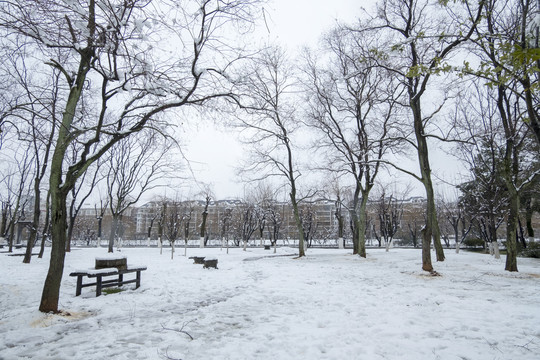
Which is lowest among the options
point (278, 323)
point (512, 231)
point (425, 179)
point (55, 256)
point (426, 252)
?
point (278, 323)

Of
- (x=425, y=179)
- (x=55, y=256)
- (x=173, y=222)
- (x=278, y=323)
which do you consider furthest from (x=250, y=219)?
(x=278, y=323)

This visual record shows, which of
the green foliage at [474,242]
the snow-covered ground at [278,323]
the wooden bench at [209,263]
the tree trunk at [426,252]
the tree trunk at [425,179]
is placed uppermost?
the tree trunk at [425,179]

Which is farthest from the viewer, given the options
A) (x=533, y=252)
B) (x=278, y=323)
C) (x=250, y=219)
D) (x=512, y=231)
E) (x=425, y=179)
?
(x=250, y=219)

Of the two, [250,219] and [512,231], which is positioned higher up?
[250,219]

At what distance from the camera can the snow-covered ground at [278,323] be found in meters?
3.55

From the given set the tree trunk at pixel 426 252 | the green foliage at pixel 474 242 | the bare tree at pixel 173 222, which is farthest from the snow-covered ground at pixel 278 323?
the green foliage at pixel 474 242

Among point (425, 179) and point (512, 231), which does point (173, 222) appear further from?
point (512, 231)

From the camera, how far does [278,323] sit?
469 cm

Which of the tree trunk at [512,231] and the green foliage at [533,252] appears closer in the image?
the tree trunk at [512,231]

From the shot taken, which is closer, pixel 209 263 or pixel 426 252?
pixel 426 252

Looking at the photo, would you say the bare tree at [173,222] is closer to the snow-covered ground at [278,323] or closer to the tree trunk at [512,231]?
the snow-covered ground at [278,323]

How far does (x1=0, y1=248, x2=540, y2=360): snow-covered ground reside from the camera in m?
3.55

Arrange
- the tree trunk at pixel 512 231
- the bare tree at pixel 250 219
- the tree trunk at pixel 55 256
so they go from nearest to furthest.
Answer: the tree trunk at pixel 55 256
the tree trunk at pixel 512 231
the bare tree at pixel 250 219

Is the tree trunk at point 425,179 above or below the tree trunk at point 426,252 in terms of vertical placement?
above
